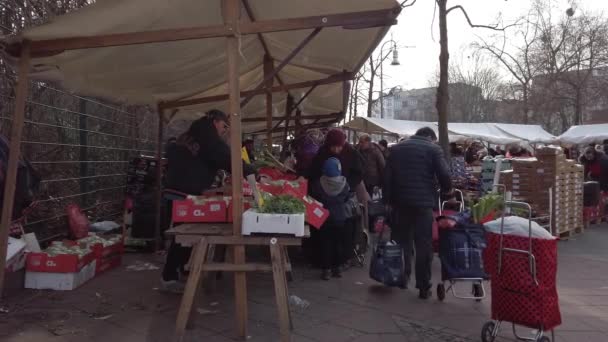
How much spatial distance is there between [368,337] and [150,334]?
1.81m

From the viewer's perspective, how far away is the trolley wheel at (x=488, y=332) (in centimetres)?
400

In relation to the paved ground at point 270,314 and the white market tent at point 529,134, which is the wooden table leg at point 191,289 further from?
the white market tent at point 529,134

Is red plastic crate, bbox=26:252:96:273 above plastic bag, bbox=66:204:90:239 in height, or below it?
below

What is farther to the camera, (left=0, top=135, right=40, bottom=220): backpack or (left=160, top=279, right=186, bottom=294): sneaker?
(left=160, top=279, right=186, bottom=294): sneaker

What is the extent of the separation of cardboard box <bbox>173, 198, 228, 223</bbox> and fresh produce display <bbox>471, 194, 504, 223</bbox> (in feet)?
8.71

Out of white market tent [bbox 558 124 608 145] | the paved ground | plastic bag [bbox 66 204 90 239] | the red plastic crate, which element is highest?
white market tent [bbox 558 124 608 145]

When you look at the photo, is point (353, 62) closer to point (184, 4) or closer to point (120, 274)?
point (184, 4)

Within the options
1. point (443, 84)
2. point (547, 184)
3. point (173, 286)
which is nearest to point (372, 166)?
point (443, 84)

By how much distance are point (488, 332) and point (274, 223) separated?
1.96 metres

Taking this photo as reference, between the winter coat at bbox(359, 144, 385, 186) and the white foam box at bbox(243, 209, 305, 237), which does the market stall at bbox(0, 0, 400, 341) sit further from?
the winter coat at bbox(359, 144, 385, 186)

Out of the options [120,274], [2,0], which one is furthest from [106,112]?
[120,274]

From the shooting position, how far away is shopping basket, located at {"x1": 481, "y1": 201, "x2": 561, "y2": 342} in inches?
146

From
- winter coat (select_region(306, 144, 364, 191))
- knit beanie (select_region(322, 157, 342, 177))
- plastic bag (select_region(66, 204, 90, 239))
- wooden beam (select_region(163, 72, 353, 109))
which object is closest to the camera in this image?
knit beanie (select_region(322, 157, 342, 177))

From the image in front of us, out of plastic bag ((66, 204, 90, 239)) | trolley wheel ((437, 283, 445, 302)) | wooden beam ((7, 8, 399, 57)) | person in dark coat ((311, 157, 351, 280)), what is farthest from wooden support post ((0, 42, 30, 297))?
trolley wheel ((437, 283, 445, 302))
